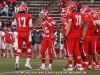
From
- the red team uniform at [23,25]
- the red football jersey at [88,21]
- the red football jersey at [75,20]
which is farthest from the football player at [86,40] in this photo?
the red team uniform at [23,25]

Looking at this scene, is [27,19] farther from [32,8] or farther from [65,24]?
[32,8]

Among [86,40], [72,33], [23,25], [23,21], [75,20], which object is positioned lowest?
[86,40]

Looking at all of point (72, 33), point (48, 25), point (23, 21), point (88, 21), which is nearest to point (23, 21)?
point (23, 21)

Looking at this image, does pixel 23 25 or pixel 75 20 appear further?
pixel 23 25

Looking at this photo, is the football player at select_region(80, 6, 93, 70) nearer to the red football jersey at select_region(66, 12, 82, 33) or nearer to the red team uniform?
the red football jersey at select_region(66, 12, 82, 33)

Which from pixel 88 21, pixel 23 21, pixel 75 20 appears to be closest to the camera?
pixel 75 20

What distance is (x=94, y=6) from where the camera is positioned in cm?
3494

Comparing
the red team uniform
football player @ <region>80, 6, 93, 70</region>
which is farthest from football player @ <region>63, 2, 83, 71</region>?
the red team uniform

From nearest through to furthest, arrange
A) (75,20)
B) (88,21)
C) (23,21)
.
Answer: (75,20) < (88,21) < (23,21)

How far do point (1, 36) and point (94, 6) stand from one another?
28.0 feet

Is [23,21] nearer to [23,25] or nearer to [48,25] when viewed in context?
[23,25]

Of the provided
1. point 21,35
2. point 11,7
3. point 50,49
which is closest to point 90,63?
point 50,49

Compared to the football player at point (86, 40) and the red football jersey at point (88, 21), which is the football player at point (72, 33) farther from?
the football player at point (86, 40)

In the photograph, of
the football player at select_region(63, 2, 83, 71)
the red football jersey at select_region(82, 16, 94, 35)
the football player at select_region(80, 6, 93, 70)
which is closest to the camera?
the football player at select_region(63, 2, 83, 71)
